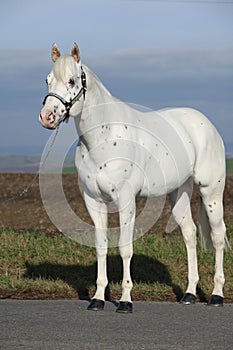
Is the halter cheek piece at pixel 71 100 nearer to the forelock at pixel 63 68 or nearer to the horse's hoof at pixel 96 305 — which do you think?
the forelock at pixel 63 68

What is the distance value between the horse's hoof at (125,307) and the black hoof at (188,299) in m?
1.11

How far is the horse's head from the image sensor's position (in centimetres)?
841

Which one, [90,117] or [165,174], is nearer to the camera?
[90,117]

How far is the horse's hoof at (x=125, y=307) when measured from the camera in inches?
355

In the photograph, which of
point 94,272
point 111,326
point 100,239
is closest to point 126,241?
point 100,239

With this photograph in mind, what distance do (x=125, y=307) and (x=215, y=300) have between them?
1.29m

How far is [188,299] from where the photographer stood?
397 inches

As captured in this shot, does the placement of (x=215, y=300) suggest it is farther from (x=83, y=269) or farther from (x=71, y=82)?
(x=71, y=82)

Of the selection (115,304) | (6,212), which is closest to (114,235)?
(115,304)

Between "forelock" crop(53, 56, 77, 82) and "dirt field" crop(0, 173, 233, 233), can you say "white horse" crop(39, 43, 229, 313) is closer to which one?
"forelock" crop(53, 56, 77, 82)

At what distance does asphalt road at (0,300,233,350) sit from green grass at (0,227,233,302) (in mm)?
Answer: 914

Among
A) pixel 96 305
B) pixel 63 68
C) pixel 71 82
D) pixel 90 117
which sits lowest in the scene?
pixel 96 305

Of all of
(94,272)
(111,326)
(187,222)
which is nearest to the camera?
(111,326)

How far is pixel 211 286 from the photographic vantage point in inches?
439
